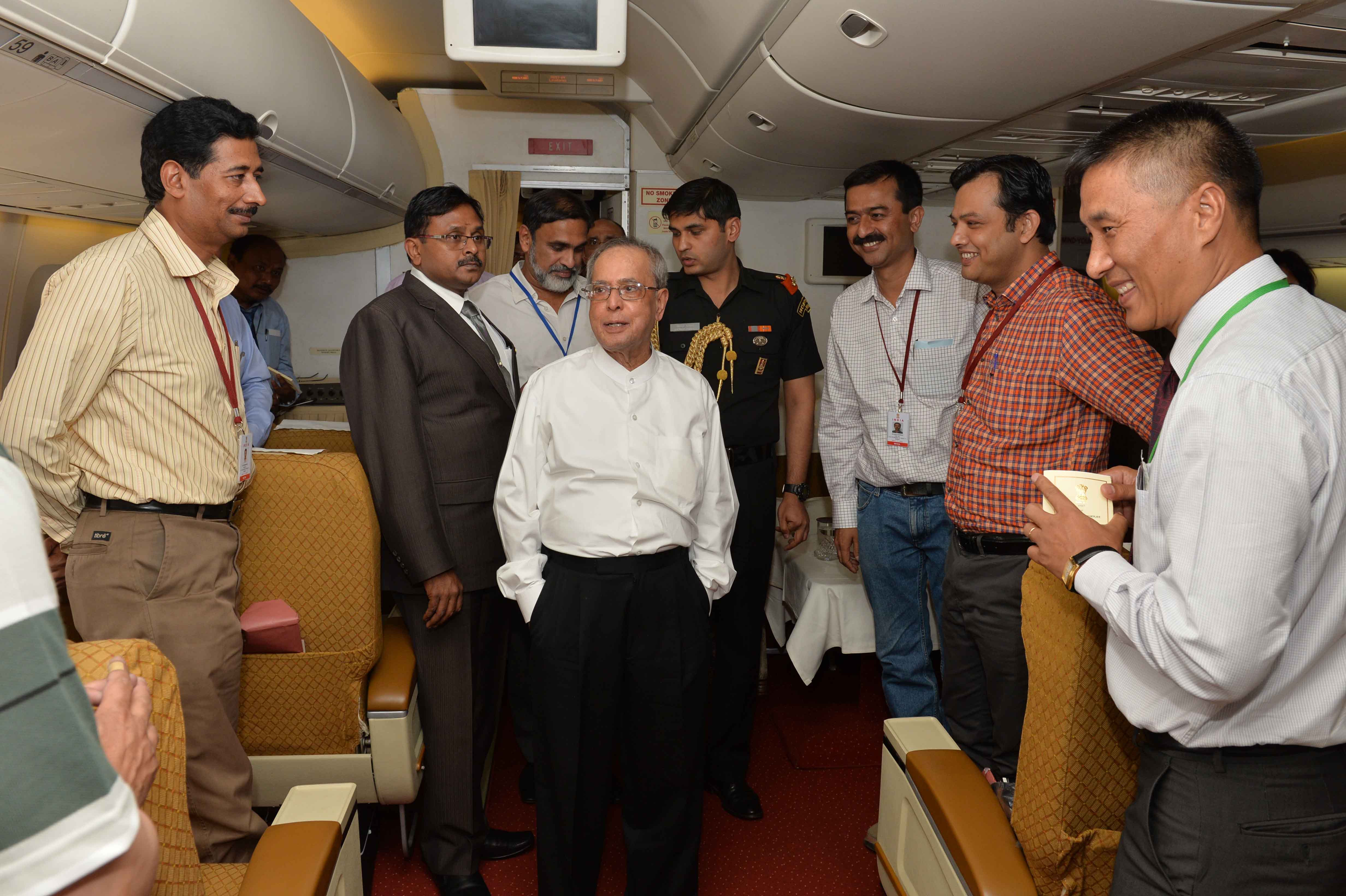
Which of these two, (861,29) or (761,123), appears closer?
(861,29)

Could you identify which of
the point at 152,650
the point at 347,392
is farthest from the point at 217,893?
the point at 347,392

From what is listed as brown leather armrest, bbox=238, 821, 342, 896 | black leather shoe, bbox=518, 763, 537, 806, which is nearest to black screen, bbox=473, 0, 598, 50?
brown leather armrest, bbox=238, 821, 342, 896

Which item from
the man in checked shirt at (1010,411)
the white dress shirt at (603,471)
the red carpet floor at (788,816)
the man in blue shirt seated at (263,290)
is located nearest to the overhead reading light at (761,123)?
the man in checked shirt at (1010,411)

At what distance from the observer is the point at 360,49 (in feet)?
16.1

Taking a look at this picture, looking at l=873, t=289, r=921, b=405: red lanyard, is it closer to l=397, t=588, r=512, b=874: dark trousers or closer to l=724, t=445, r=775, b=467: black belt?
l=724, t=445, r=775, b=467: black belt

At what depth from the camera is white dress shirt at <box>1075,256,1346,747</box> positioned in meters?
1.19

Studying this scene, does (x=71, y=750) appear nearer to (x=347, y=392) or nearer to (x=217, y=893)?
(x=217, y=893)

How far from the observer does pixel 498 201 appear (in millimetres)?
4863

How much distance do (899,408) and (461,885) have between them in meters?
2.20

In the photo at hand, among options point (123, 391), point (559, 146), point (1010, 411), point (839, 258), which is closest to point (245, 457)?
point (123, 391)

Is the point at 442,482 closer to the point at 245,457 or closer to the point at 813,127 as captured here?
the point at 245,457

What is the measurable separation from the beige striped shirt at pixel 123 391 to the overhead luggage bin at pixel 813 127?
1721 mm

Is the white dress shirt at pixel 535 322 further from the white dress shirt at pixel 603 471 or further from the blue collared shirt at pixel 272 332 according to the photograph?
the blue collared shirt at pixel 272 332

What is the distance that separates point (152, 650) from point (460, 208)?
1853 mm
